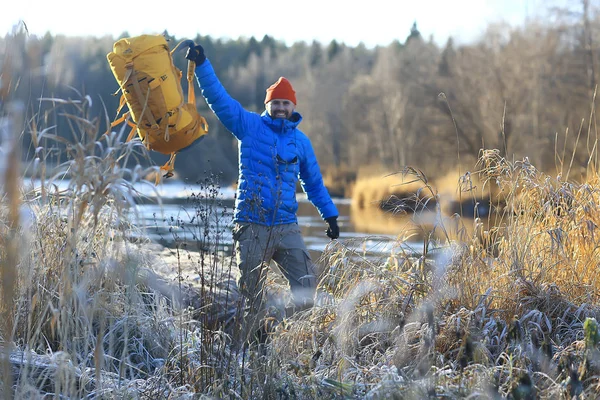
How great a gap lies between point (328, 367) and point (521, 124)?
80.8ft

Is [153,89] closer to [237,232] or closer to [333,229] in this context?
[237,232]

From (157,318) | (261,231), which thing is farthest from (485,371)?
(261,231)

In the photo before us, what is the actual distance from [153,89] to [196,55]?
625 millimetres

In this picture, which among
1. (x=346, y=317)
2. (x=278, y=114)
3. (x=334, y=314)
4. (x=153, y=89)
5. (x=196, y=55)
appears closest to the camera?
(x=346, y=317)

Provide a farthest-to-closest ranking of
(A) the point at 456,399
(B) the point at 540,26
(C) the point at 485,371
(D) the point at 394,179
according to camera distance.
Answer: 1. (B) the point at 540,26
2. (D) the point at 394,179
3. (C) the point at 485,371
4. (A) the point at 456,399

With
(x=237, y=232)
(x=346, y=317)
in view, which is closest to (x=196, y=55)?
(x=237, y=232)

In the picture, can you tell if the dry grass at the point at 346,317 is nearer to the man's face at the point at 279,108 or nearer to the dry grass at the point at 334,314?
the dry grass at the point at 334,314

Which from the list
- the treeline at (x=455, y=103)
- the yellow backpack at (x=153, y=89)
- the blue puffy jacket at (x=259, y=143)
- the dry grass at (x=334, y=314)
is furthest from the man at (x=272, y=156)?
the treeline at (x=455, y=103)

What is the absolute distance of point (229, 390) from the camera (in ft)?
10.9

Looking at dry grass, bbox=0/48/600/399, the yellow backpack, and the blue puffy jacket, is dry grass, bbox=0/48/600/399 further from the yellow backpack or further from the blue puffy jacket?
the blue puffy jacket

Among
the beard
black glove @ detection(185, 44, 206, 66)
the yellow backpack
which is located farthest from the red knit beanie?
the yellow backpack

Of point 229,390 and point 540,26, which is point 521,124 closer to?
point 540,26

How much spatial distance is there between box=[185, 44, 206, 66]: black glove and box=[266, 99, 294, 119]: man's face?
2.07ft

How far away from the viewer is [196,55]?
215 inches
